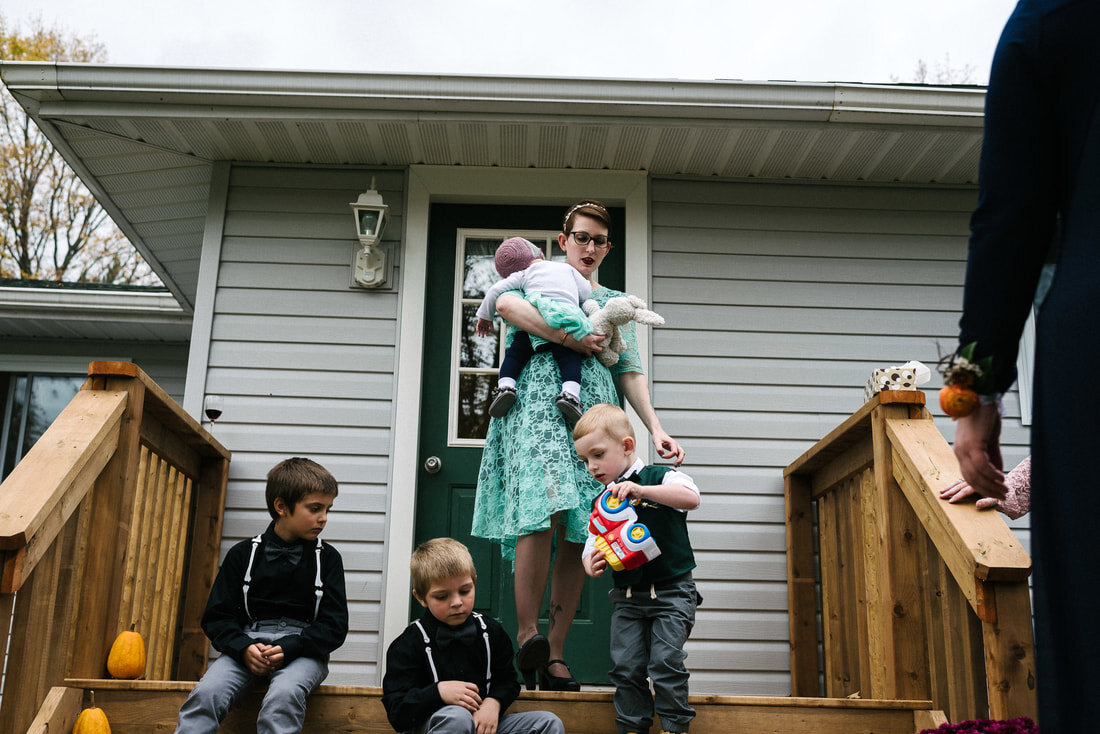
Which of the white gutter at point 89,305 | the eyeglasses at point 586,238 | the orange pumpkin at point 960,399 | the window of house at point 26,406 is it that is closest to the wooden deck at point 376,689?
the eyeglasses at point 586,238

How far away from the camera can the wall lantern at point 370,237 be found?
454 cm

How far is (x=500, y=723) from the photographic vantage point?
2.69 metres

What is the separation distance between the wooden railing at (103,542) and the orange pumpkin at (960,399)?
2172 mm

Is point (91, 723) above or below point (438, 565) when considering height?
below

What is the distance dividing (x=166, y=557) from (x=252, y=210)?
1748 millimetres

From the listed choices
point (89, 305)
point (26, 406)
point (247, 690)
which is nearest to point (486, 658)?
point (247, 690)

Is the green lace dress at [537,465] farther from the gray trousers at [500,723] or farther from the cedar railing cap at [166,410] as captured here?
the cedar railing cap at [166,410]

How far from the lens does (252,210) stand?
15.6 feet

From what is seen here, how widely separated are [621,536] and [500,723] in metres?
0.60

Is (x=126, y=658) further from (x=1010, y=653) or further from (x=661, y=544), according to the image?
(x=1010, y=653)

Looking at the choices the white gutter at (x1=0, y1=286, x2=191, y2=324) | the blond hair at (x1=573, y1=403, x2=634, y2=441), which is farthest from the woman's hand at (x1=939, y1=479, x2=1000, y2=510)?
the white gutter at (x1=0, y1=286, x2=191, y2=324)

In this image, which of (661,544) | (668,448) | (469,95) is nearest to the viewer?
(661,544)

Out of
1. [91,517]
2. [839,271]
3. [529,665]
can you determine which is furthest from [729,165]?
[91,517]

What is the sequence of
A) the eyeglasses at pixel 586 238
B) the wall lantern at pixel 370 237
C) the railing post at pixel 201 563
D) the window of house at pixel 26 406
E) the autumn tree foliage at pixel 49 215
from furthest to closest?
the autumn tree foliage at pixel 49 215 → the window of house at pixel 26 406 → the wall lantern at pixel 370 237 → the railing post at pixel 201 563 → the eyeglasses at pixel 586 238
